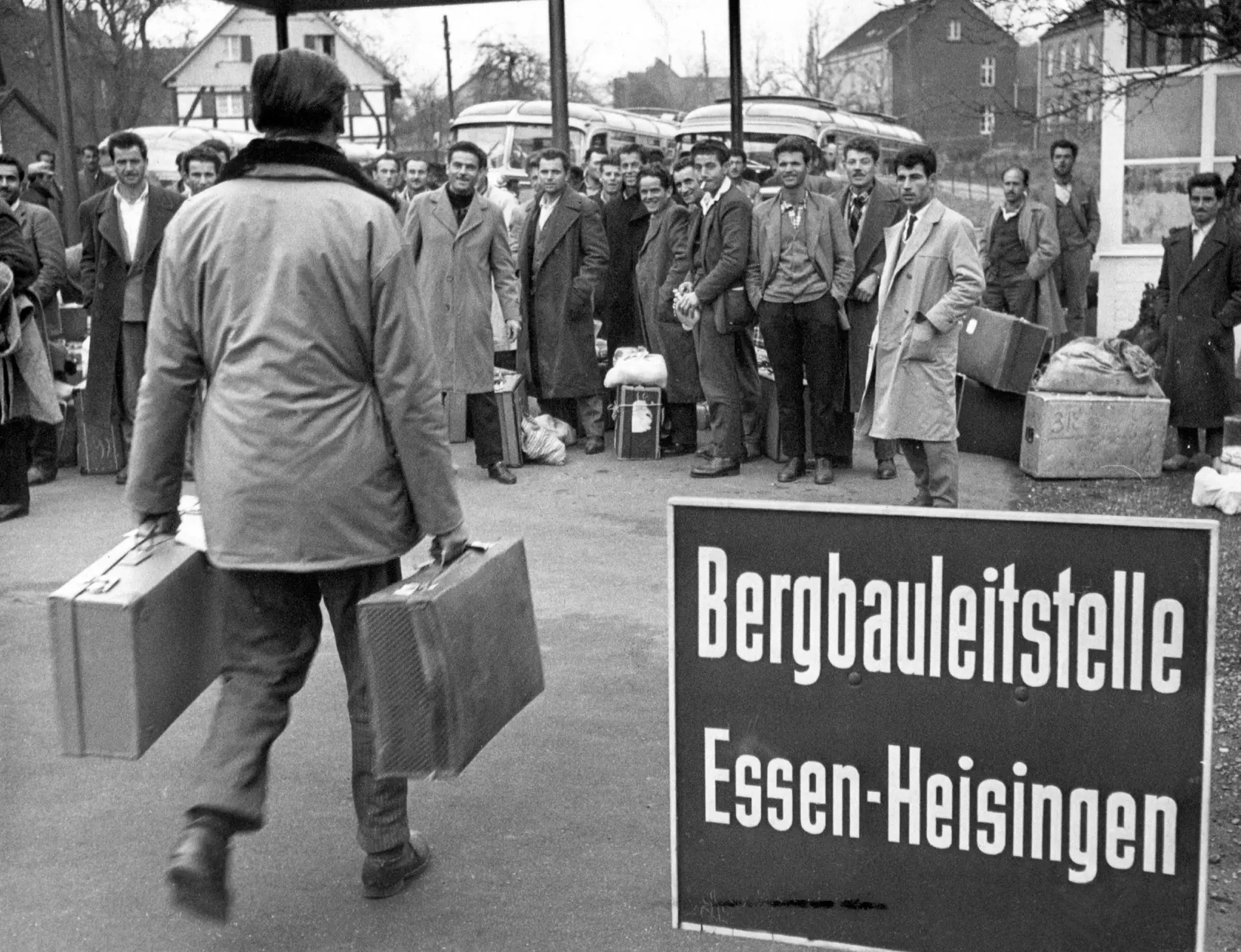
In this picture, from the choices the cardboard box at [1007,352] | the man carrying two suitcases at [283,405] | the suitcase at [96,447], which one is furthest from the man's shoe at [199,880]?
the cardboard box at [1007,352]

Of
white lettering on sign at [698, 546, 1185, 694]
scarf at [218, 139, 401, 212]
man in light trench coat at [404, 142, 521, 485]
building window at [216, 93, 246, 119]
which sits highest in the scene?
building window at [216, 93, 246, 119]

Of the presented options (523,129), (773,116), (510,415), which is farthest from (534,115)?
(510,415)

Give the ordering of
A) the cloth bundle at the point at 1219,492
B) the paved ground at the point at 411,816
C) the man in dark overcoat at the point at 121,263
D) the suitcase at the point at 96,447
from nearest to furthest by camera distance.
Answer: the paved ground at the point at 411,816
the cloth bundle at the point at 1219,492
the man in dark overcoat at the point at 121,263
the suitcase at the point at 96,447

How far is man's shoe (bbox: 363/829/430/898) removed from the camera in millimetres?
4078

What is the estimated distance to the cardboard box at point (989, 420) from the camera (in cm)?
1079

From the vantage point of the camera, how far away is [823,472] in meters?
9.91

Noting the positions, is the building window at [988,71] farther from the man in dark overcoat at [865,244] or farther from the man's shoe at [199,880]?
the man's shoe at [199,880]

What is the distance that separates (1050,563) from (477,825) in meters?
2.21

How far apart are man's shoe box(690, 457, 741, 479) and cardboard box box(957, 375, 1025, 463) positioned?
63.7 inches

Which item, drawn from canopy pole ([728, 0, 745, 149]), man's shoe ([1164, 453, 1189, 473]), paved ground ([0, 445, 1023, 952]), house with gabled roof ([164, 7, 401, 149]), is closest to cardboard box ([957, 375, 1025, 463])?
man's shoe ([1164, 453, 1189, 473])

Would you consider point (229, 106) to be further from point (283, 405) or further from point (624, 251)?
point (283, 405)

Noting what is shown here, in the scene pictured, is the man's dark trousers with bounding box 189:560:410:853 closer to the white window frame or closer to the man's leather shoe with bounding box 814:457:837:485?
the man's leather shoe with bounding box 814:457:837:485

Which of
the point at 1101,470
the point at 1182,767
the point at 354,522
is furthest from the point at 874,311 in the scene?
the point at 1182,767

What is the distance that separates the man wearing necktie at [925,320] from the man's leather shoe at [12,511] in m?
4.64
